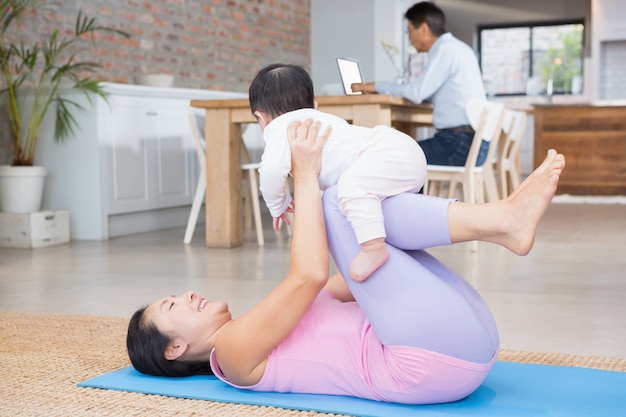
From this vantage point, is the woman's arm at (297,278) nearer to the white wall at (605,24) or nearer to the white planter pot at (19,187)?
the white planter pot at (19,187)

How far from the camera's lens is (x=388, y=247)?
1.89m

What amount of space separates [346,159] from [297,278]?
0.95 ft

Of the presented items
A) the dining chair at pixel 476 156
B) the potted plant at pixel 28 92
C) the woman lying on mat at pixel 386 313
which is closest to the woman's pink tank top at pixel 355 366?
the woman lying on mat at pixel 386 313

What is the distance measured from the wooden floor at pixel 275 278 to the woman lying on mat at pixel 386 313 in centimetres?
73

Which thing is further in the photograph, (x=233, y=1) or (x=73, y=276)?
(x=233, y=1)

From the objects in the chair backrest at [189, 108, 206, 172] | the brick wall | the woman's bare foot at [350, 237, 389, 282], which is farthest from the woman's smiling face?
the brick wall

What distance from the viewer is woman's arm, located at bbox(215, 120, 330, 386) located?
1.88 meters

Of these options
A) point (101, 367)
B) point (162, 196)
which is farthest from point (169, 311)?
point (162, 196)

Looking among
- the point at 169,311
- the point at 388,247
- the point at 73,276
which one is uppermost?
the point at 388,247

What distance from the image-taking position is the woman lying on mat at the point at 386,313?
1865mm

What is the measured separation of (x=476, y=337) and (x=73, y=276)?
258 centimetres

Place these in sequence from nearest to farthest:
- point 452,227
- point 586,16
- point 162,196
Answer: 1. point 452,227
2. point 162,196
3. point 586,16

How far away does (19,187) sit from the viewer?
5285mm

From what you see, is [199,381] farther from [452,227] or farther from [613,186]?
[613,186]
